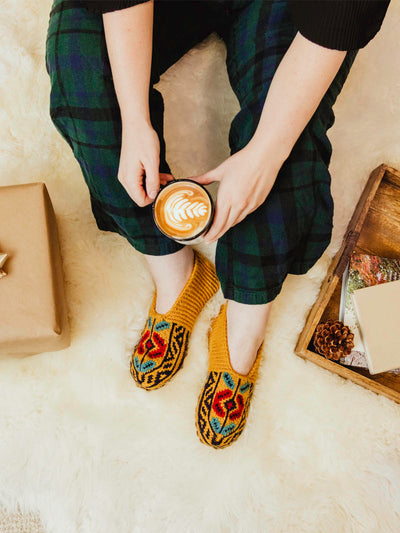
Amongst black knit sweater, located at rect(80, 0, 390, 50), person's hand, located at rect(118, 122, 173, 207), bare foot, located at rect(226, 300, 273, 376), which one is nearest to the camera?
black knit sweater, located at rect(80, 0, 390, 50)

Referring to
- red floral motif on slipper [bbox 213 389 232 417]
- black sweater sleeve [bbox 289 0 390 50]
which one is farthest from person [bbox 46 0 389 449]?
red floral motif on slipper [bbox 213 389 232 417]

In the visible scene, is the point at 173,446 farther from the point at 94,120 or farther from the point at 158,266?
the point at 94,120

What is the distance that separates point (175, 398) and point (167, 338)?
0.14 m

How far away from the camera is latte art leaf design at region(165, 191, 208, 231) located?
20.4 inches

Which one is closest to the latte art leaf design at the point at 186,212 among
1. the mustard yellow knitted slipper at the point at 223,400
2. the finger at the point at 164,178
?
the finger at the point at 164,178

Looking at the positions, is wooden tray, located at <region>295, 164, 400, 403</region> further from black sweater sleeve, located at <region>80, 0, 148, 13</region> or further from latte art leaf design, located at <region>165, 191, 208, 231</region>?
black sweater sleeve, located at <region>80, 0, 148, 13</region>

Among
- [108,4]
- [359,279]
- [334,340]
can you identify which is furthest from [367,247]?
[108,4]

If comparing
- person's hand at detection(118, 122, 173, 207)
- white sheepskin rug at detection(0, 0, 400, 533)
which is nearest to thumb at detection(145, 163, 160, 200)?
person's hand at detection(118, 122, 173, 207)

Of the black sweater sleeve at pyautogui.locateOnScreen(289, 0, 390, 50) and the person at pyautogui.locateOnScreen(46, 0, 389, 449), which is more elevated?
the black sweater sleeve at pyautogui.locateOnScreen(289, 0, 390, 50)

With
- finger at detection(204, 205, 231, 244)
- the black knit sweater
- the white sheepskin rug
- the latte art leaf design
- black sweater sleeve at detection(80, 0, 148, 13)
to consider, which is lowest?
the white sheepskin rug

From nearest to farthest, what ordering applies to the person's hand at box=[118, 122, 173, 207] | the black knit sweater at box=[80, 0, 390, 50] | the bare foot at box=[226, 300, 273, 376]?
the black knit sweater at box=[80, 0, 390, 50] < the person's hand at box=[118, 122, 173, 207] < the bare foot at box=[226, 300, 273, 376]

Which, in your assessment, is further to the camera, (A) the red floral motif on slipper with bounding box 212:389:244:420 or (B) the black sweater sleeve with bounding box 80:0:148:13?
(A) the red floral motif on slipper with bounding box 212:389:244:420

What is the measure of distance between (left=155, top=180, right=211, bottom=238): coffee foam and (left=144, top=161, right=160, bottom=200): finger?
2.6 inches

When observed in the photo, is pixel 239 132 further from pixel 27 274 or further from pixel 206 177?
pixel 27 274
